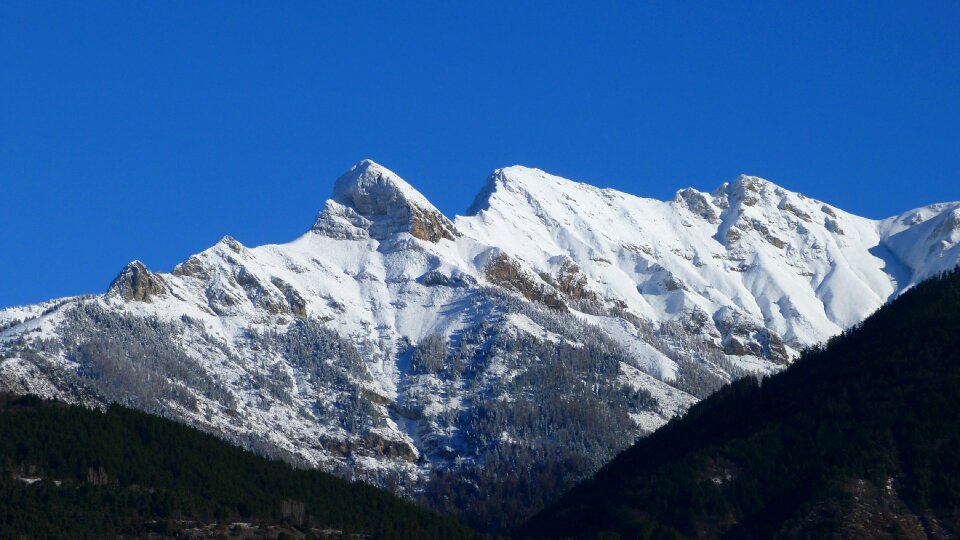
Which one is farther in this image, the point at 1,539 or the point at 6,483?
the point at 6,483

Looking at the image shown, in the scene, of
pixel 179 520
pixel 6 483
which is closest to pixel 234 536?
pixel 179 520

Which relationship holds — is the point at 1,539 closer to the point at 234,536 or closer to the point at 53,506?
the point at 53,506

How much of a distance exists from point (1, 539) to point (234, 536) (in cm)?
2479

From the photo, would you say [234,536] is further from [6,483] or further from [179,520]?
[6,483]

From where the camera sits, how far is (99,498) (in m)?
199

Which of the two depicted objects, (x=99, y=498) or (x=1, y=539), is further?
(x=99, y=498)

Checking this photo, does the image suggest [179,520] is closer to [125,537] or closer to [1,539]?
[125,537]

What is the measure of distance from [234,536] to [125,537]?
11464mm

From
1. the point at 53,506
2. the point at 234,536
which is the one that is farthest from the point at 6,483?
the point at 234,536

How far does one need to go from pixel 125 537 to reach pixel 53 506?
25.8ft

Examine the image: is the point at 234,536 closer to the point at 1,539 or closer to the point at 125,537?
the point at 125,537

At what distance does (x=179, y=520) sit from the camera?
19975 centimetres

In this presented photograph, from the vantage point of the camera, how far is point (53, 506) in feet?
638

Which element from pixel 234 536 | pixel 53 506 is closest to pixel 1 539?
pixel 53 506
